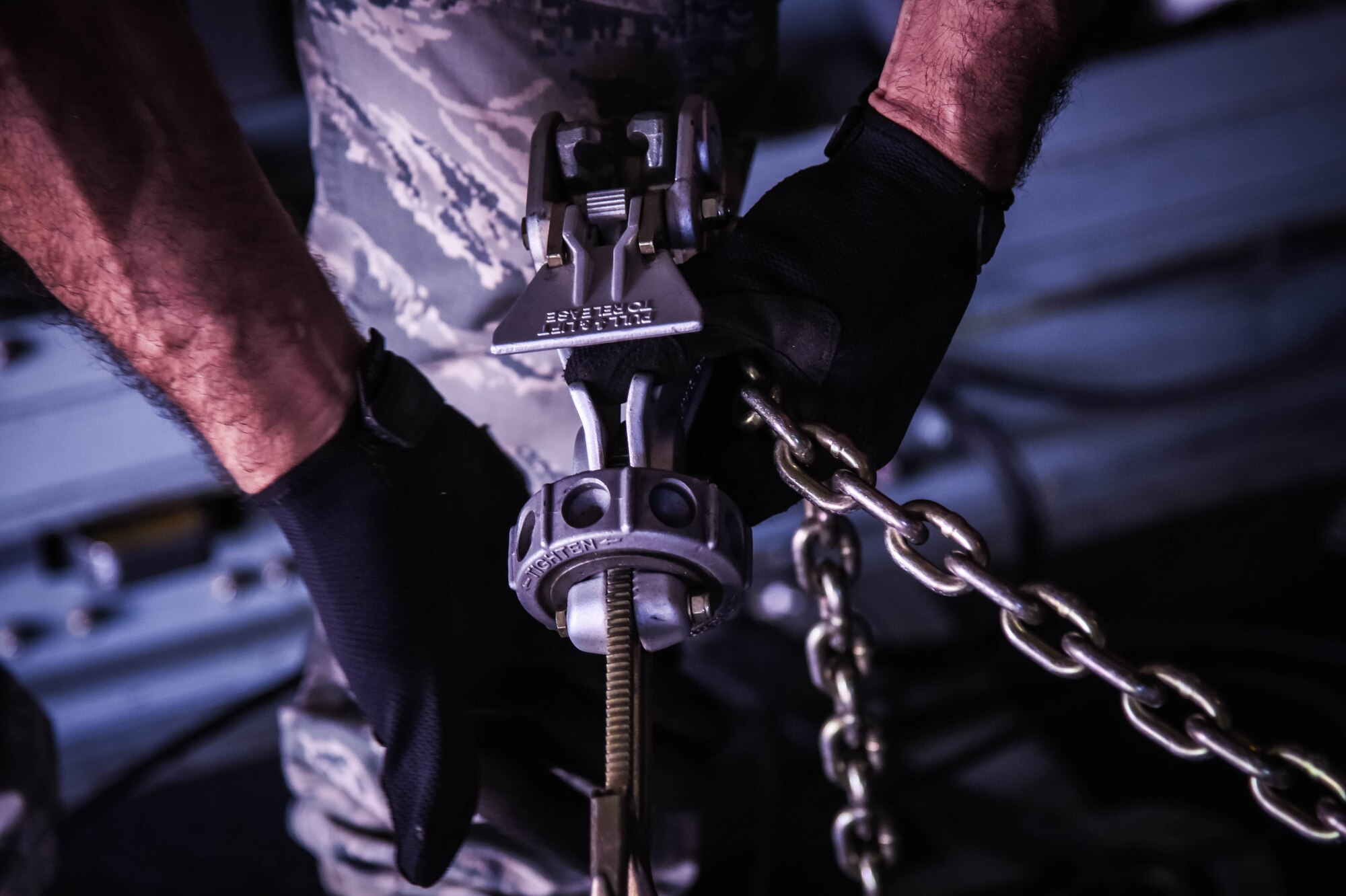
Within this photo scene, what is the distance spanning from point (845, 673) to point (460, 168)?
421mm

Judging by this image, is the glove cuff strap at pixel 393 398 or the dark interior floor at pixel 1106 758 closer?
the glove cuff strap at pixel 393 398

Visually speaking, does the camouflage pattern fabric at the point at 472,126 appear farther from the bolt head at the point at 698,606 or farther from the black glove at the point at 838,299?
the bolt head at the point at 698,606

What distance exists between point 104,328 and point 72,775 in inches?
51.8

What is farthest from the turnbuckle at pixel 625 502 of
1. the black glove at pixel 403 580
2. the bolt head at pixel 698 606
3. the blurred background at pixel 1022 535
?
the blurred background at pixel 1022 535

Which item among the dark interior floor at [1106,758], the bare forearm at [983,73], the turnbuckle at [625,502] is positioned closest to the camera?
the turnbuckle at [625,502]

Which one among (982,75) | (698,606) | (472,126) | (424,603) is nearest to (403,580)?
(424,603)

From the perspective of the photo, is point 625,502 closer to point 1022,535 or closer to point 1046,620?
point 1046,620

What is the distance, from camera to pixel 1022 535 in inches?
57.7

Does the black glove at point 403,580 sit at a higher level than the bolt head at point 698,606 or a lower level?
lower

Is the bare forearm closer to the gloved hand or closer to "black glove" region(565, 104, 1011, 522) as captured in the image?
"black glove" region(565, 104, 1011, 522)

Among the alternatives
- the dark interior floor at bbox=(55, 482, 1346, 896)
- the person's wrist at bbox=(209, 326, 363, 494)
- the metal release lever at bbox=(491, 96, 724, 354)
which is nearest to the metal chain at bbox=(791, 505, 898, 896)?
the metal release lever at bbox=(491, 96, 724, 354)

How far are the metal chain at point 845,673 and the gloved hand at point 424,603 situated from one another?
145mm

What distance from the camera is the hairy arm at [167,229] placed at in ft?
1.60

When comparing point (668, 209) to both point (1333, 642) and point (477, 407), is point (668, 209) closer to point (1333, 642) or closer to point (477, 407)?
point (477, 407)
